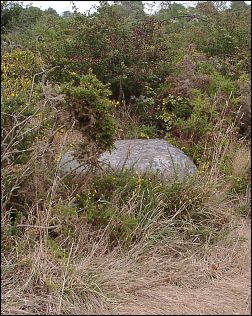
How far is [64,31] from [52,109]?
4.00 metres

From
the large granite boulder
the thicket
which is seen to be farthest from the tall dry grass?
the large granite boulder

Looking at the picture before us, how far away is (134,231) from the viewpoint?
4.46 metres

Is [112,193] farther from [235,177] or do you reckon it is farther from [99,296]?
[235,177]

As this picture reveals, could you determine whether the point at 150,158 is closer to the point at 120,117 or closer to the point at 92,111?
the point at 92,111

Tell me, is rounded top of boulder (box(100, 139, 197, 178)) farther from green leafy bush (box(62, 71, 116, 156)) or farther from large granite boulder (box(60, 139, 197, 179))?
green leafy bush (box(62, 71, 116, 156))

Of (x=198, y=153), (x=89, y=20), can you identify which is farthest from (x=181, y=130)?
(x=89, y=20)

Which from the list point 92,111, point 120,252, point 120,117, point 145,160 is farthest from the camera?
point 120,117

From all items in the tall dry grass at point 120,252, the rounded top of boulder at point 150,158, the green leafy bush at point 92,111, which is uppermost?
the green leafy bush at point 92,111

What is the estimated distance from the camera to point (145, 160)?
5711 millimetres

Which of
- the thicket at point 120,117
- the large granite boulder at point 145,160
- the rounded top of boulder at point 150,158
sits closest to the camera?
the thicket at point 120,117

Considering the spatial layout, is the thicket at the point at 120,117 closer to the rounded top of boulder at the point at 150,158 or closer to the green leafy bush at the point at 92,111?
the green leafy bush at the point at 92,111

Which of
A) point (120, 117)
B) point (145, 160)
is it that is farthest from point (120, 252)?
point (120, 117)

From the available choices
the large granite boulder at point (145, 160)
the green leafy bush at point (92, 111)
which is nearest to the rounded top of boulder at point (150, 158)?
the large granite boulder at point (145, 160)

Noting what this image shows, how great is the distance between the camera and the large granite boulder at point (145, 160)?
199 inches
